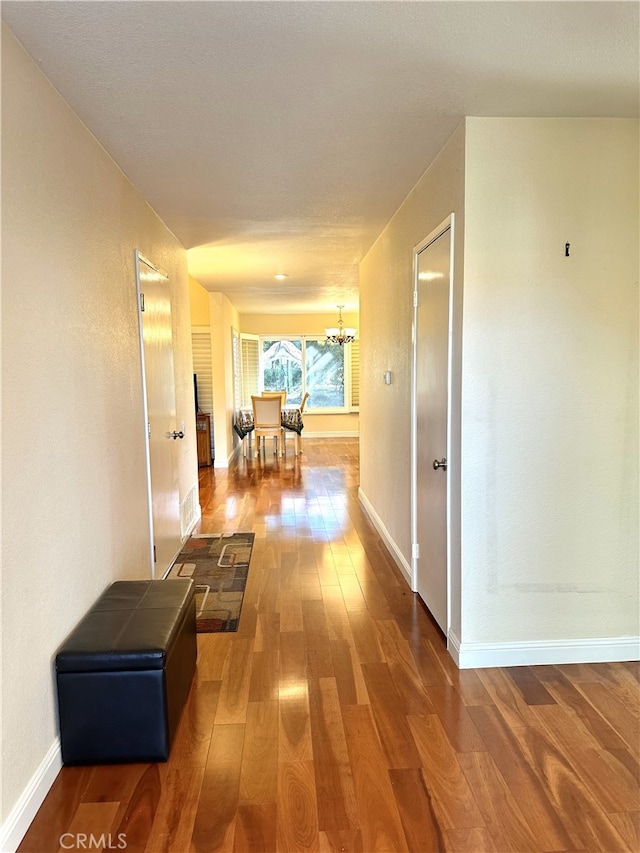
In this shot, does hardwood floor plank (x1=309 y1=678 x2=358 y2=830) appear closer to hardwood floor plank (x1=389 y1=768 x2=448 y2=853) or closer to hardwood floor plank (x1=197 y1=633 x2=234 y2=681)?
hardwood floor plank (x1=389 y1=768 x2=448 y2=853)

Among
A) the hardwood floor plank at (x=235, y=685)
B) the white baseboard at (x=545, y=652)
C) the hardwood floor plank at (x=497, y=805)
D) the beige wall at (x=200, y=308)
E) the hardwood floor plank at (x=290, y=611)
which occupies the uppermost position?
the beige wall at (x=200, y=308)

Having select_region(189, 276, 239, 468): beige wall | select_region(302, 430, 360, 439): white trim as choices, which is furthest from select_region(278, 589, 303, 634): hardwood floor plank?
select_region(302, 430, 360, 439): white trim

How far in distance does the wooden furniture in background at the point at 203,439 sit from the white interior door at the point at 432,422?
4794mm

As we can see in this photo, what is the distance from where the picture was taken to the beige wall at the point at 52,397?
152 cm

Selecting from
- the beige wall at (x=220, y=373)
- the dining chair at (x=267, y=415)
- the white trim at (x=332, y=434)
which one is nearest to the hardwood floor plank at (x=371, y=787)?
the beige wall at (x=220, y=373)

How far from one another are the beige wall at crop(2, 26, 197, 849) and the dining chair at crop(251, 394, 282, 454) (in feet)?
17.7

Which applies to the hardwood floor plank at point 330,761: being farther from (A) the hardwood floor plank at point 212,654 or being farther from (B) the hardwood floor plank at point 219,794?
(A) the hardwood floor plank at point 212,654

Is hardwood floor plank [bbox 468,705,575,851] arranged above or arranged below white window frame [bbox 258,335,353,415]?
below

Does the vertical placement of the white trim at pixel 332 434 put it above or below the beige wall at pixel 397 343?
below

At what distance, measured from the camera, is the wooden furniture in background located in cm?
742

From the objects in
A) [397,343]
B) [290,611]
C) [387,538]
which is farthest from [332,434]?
[290,611]

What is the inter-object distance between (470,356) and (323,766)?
1671mm

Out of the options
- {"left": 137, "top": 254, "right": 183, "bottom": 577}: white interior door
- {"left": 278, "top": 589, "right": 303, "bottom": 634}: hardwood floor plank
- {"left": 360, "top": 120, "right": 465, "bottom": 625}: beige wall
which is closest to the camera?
{"left": 360, "top": 120, "right": 465, "bottom": 625}: beige wall

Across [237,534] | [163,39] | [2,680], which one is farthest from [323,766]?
[237,534]
